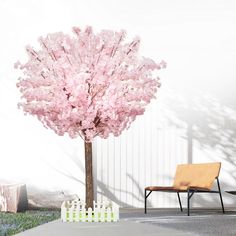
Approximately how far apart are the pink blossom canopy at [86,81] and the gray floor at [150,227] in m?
0.96

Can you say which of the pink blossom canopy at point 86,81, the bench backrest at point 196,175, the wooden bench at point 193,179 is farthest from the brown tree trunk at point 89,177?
the bench backrest at point 196,175

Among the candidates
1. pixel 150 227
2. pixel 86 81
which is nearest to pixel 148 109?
pixel 86 81

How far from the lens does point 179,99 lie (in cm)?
975

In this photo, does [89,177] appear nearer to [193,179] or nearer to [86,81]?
[86,81]

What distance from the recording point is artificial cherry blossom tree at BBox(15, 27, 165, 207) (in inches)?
271

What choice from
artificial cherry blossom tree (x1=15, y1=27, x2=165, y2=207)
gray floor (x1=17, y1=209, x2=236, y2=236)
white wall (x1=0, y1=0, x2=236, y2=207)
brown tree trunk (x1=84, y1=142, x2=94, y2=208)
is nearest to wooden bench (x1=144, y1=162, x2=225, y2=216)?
gray floor (x1=17, y1=209, x2=236, y2=236)

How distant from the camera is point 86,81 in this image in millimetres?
6891

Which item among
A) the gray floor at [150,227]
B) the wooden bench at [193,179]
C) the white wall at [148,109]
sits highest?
the white wall at [148,109]

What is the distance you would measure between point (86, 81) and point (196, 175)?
2.45 meters

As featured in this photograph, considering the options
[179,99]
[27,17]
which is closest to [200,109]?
[179,99]

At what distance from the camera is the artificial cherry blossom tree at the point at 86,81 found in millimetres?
6879

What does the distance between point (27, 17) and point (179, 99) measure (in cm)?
241

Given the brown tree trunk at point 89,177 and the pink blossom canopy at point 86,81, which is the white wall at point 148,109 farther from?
the pink blossom canopy at point 86,81

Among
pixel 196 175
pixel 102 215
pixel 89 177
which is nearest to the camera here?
pixel 102 215
